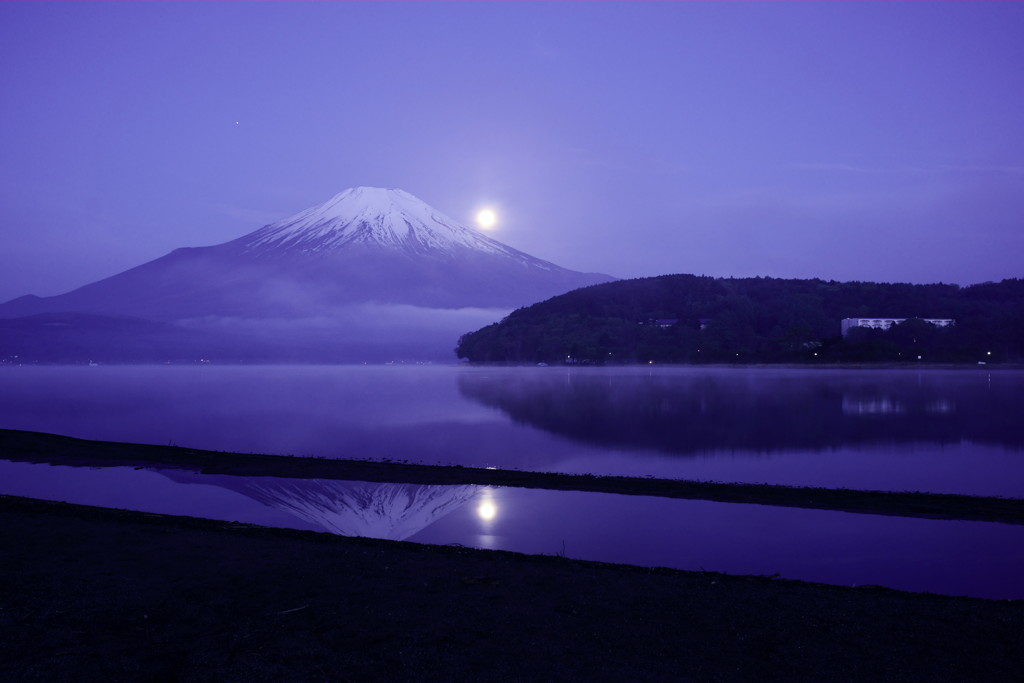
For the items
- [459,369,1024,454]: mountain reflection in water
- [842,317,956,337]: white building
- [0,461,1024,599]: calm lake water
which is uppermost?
[842,317,956,337]: white building

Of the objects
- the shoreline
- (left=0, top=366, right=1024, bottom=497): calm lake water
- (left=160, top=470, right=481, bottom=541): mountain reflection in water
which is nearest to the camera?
(left=160, top=470, right=481, bottom=541): mountain reflection in water

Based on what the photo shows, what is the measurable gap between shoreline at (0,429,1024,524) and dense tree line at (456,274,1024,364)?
98.9 meters

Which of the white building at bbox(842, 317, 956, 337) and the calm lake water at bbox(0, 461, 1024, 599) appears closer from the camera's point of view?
the calm lake water at bbox(0, 461, 1024, 599)

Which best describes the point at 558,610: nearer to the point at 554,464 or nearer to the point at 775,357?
the point at 554,464

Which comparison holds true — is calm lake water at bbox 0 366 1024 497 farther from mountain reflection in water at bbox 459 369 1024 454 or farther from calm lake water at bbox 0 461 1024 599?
calm lake water at bbox 0 461 1024 599

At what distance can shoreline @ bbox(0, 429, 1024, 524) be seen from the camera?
38.0ft

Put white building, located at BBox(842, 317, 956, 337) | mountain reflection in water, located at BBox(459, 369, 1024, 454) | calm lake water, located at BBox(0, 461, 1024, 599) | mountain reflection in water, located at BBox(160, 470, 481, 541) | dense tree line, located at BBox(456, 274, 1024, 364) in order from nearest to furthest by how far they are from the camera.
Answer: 1. calm lake water, located at BBox(0, 461, 1024, 599)
2. mountain reflection in water, located at BBox(160, 470, 481, 541)
3. mountain reflection in water, located at BBox(459, 369, 1024, 454)
4. dense tree line, located at BBox(456, 274, 1024, 364)
5. white building, located at BBox(842, 317, 956, 337)

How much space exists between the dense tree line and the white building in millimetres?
1124

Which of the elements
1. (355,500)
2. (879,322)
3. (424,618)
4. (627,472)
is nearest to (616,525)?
(355,500)

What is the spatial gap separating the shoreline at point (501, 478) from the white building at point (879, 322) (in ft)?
361

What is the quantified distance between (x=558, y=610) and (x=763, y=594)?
180cm

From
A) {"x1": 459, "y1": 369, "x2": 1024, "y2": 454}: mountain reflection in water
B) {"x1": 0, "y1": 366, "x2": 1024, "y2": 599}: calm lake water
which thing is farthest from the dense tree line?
{"x1": 0, "y1": 366, "x2": 1024, "y2": 599}: calm lake water

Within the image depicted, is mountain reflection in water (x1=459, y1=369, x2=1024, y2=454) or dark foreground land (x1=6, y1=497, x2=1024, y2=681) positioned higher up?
mountain reflection in water (x1=459, y1=369, x2=1024, y2=454)

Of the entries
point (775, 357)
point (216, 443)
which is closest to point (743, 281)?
point (775, 357)
